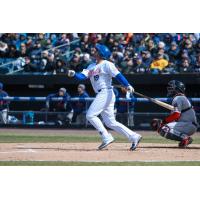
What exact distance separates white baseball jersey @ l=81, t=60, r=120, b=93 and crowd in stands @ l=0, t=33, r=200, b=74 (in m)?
7.63

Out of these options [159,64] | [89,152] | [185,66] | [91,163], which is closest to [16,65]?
[159,64]

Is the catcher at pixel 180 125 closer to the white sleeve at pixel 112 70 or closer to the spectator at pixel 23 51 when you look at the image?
the white sleeve at pixel 112 70

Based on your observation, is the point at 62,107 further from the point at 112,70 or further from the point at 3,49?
the point at 112,70

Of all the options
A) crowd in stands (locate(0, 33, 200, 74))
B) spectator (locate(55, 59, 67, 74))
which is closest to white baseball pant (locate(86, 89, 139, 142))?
crowd in stands (locate(0, 33, 200, 74))

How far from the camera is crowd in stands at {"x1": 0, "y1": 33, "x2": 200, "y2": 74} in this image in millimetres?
19766

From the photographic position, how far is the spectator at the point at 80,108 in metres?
19.3

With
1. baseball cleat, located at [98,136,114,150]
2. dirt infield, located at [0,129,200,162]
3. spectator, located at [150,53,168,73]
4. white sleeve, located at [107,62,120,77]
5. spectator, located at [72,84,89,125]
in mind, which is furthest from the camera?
spectator, located at [150,53,168,73]

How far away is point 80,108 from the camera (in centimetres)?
1939

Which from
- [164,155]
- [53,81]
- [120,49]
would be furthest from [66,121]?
[164,155]

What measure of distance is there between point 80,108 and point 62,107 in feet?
1.99

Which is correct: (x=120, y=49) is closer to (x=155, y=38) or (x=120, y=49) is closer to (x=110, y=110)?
(x=155, y=38)

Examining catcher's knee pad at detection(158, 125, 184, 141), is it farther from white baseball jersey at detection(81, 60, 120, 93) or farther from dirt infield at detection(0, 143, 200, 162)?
white baseball jersey at detection(81, 60, 120, 93)

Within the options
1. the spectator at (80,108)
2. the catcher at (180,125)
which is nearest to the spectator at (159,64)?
the spectator at (80,108)

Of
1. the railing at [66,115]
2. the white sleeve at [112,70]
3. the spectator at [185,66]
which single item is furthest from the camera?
the spectator at [185,66]
